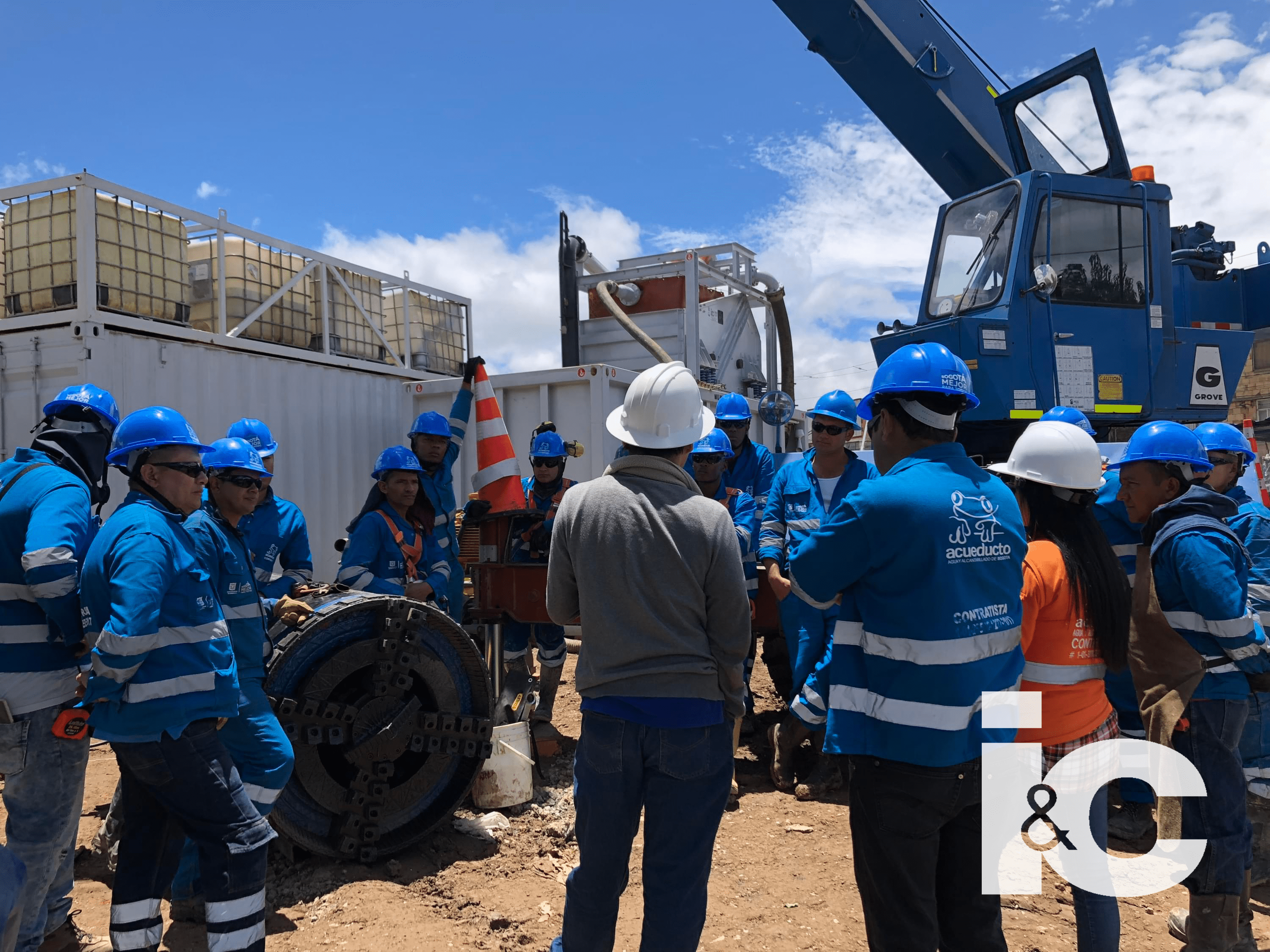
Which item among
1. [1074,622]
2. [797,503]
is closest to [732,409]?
[797,503]

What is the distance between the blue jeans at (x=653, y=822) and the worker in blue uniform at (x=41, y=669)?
1.73m

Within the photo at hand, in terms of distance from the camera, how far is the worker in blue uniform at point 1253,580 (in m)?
3.19

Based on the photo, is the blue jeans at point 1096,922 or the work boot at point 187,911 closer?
the blue jeans at point 1096,922

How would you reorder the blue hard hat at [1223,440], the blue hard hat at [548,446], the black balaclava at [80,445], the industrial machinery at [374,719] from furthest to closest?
the blue hard hat at [548,446] < the blue hard hat at [1223,440] < the industrial machinery at [374,719] < the black balaclava at [80,445]

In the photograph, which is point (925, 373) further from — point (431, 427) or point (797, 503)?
point (431, 427)

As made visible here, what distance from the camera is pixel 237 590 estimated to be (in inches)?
121

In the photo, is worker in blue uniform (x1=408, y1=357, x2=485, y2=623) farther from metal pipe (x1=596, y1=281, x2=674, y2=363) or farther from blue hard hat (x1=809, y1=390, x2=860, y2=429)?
metal pipe (x1=596, y1=281, x2=674, y2=363)

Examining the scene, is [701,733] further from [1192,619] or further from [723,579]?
[1192,619]

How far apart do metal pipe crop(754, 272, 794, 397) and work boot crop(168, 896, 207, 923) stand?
8.80m

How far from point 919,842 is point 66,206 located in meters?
6.74

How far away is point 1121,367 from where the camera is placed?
20.2 feet

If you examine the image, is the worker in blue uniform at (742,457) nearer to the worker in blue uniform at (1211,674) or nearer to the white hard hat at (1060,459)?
the worker in blue uniform at (1211,674)

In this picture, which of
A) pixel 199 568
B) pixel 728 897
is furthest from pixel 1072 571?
pixel 199 568

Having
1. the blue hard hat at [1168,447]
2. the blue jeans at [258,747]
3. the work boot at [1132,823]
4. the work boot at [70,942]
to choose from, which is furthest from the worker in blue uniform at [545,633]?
the blue hard hat at [1168,447]
